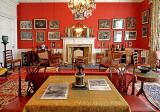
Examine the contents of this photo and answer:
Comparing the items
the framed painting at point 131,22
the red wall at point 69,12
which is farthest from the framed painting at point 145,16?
the framed painting at point 131,22

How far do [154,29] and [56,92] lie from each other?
6813 millimetres

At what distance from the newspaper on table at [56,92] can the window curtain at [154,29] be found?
20.6ft

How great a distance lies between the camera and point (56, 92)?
189cm

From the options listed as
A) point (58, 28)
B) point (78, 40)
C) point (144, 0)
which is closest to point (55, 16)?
point (58, 28)

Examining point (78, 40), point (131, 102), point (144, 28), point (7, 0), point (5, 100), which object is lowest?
point (5, 100)

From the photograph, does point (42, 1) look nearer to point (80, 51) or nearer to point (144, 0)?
point (80, 51)

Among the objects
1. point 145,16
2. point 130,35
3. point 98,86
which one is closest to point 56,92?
point 98,86

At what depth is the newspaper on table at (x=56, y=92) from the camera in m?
1.76

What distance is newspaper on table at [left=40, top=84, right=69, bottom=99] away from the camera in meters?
1.76

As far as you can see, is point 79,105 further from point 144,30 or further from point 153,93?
point 144,30

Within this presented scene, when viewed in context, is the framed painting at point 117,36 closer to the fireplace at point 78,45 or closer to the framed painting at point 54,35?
the fireplace at point 78,45

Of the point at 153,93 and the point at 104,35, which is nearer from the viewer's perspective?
the point at 153,93

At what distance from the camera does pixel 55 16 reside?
866cm

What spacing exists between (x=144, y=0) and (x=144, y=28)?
170cm
